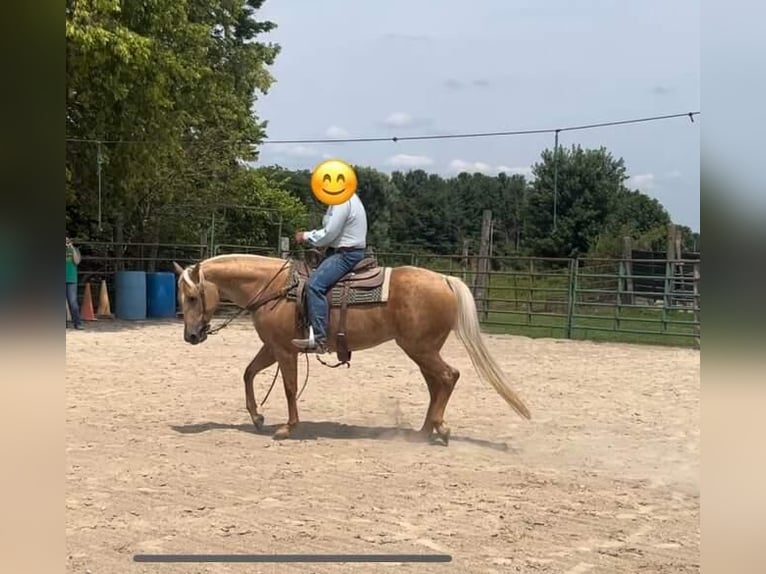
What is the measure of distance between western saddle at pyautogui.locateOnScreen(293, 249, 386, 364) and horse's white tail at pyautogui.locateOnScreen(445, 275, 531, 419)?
1.87 ft

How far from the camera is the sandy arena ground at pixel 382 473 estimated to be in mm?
3432

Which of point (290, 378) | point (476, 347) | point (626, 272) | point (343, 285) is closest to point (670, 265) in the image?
point (626, 272)

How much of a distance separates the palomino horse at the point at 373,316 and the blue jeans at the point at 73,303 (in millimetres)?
4297

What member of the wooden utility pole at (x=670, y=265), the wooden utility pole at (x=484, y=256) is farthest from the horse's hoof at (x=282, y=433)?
the wooden utility pole at (x=670, y=265)

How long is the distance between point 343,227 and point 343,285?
1.70ft

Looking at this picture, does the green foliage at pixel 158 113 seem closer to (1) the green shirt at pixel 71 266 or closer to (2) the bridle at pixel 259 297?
(1) the green shirt at pixel 71 266

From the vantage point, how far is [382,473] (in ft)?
15.0

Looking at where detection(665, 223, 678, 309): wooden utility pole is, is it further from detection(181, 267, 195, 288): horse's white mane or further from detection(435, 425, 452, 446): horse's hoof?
detection(181, 267, 195, 288): horse's white mane

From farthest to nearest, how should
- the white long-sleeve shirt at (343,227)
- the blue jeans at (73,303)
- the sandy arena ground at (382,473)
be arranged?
the blue jeans at (73,303), the white long-sleeve shirt at (343,227), the sandy arena ground at (382,473)

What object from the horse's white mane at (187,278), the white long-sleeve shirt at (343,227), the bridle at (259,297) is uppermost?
the white long-sleeve shirt at (343,227)

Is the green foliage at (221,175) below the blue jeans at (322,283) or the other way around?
the other way around

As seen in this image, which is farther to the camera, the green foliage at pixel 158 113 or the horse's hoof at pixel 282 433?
the green foliage at pixel 158 113

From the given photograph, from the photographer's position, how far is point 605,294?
1166cm
